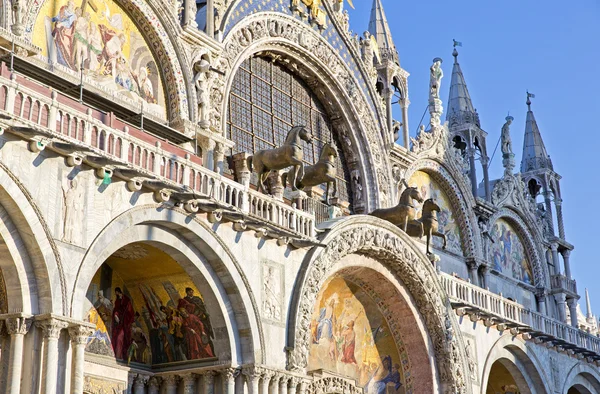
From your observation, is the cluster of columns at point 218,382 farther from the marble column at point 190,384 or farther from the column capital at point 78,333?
the column capital at point 78,333

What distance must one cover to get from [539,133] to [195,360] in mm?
28284

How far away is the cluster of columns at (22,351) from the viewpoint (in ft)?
51.6

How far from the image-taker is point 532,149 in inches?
1736

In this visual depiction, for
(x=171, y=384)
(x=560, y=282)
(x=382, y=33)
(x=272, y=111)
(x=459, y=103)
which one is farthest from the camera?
(x=560, y=282)

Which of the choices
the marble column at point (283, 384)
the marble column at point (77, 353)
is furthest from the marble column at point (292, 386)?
the marble column at point (77, 353)

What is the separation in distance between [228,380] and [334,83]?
12.8 m

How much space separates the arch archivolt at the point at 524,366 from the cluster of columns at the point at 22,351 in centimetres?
1745

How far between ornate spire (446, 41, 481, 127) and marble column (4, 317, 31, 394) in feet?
82.6

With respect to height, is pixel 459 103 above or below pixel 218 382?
above

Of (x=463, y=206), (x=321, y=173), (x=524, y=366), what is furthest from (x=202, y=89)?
(x=524, y=366)

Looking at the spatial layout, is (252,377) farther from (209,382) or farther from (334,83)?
(334,83)

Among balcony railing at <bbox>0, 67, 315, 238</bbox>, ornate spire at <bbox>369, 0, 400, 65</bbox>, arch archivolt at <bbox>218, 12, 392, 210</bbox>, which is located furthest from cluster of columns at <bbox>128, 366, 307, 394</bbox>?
ornate spire at <bbox>369, 0, 400, 65</bbox>

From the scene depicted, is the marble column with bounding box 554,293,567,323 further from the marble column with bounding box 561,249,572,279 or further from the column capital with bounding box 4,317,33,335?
the column capital with bounding box 4,317,33,335

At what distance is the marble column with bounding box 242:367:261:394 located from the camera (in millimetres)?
19906
